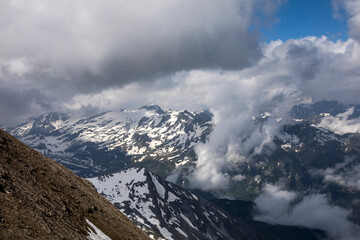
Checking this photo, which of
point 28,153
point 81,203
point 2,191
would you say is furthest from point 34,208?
point 28,153

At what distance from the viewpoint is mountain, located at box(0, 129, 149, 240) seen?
116 feet

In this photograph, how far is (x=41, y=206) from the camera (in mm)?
42938

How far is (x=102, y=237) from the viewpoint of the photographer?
169 feet

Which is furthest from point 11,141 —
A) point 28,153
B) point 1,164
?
point 1,164

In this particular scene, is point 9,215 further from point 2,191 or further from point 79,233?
point 79,233

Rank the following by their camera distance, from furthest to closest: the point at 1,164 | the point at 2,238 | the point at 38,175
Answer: the point at 38,175, the point at 1,164, the point at 2,238

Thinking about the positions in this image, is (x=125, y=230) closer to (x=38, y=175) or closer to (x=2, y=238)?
(x=38, y=175)

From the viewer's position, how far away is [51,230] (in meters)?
37.6

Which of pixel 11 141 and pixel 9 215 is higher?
pixel 11 141

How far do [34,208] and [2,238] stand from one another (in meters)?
10.8

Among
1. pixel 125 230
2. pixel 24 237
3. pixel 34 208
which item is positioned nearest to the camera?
pixel 24 237

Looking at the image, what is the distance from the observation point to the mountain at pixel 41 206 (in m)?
35.5

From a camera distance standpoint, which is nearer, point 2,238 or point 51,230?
point 2,238

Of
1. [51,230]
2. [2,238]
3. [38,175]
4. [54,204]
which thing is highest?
[38,175]
